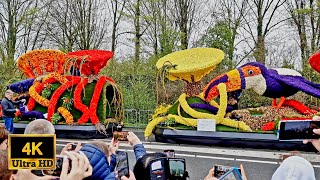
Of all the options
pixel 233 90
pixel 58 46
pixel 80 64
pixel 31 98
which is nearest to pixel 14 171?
pixel 233 90

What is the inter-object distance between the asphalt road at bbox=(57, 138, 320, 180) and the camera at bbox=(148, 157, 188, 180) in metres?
5.63

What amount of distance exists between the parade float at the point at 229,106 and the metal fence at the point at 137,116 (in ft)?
18.6

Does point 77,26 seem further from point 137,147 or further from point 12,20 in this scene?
point 137,147

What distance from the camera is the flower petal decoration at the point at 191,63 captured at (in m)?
13.0

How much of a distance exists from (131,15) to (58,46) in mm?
7411

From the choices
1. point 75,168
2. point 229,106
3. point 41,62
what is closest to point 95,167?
point 75,168

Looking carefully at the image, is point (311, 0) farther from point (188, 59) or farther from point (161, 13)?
point (188, 59)

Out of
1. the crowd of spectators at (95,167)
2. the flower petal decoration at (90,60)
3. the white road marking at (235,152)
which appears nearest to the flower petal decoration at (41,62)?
the flower petal decoration at (90,60)

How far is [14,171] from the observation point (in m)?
2.72

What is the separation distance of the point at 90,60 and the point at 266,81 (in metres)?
5.94

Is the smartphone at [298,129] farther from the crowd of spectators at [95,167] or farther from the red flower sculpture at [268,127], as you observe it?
the red flower sculpture at [268,127]

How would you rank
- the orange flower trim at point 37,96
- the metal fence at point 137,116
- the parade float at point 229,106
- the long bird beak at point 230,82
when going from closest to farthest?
the parade float at point 229,106 → the long bird beak at point 230,82 → the orange flower trim at point 37,96 → the metal fence at point 137,116

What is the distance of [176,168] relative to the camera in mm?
3230

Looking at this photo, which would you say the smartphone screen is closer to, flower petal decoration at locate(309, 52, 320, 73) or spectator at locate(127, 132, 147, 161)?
spectator at locate(127, 132, 147, 161)
